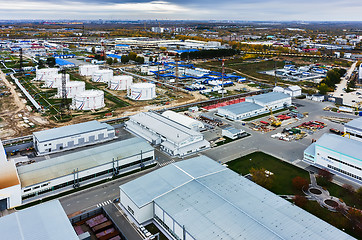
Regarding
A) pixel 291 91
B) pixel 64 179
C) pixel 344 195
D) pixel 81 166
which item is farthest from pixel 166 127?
pixel 291 91

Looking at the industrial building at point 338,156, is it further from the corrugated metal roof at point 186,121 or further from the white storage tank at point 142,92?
the white storage tank at point 142,92

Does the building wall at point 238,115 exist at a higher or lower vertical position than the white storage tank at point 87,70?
lower

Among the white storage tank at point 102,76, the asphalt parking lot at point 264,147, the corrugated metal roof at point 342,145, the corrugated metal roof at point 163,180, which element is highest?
the white storage tank at point 102,76

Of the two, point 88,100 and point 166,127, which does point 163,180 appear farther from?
Result: point 88,100

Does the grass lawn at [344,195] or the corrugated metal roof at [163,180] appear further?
the grass lawn at [344,195]

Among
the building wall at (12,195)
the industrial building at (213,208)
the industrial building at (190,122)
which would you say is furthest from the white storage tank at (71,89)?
the industrial building at (213,208)

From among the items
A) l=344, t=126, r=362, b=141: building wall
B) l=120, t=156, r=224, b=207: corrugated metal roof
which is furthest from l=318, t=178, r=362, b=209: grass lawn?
l=344, t=126, r=362, b=141: building wall
